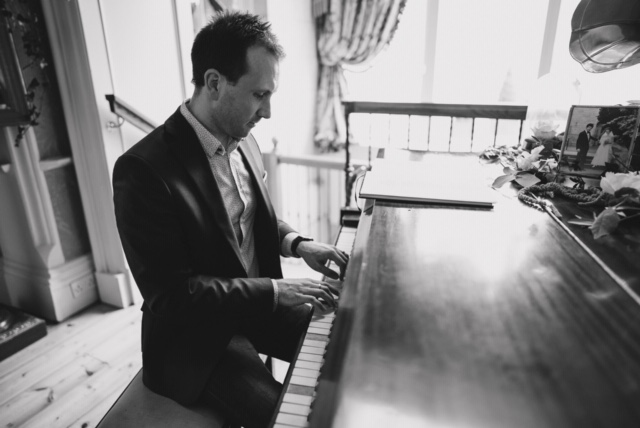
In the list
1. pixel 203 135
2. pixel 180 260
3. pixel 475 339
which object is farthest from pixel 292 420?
pixel 203 135

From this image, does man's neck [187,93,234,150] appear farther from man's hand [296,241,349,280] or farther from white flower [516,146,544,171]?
white flower [516,146,544,171]

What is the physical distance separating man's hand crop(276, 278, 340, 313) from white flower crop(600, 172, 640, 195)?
0.66m

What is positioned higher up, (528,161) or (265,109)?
(265,109)

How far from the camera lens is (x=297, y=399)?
57 cm

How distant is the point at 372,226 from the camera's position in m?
0.92

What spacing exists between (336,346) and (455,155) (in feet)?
4.23

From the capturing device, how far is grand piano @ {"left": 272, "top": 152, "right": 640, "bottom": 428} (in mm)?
418

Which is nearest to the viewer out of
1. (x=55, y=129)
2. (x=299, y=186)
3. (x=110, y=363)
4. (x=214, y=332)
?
(x=214, y=332)

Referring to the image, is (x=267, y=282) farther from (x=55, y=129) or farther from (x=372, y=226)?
(x=55, y=129)

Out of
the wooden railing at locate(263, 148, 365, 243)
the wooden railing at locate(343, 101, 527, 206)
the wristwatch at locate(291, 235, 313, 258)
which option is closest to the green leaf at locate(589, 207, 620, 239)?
the wristwatch at locate(291, 235, 313, 258)

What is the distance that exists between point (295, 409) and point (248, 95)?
79cm

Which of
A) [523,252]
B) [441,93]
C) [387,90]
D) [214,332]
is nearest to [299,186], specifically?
[387,90]

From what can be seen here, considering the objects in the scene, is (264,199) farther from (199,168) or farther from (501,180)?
(501,180)

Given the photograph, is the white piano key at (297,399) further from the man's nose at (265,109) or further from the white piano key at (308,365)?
the man's nose at (265,109)
